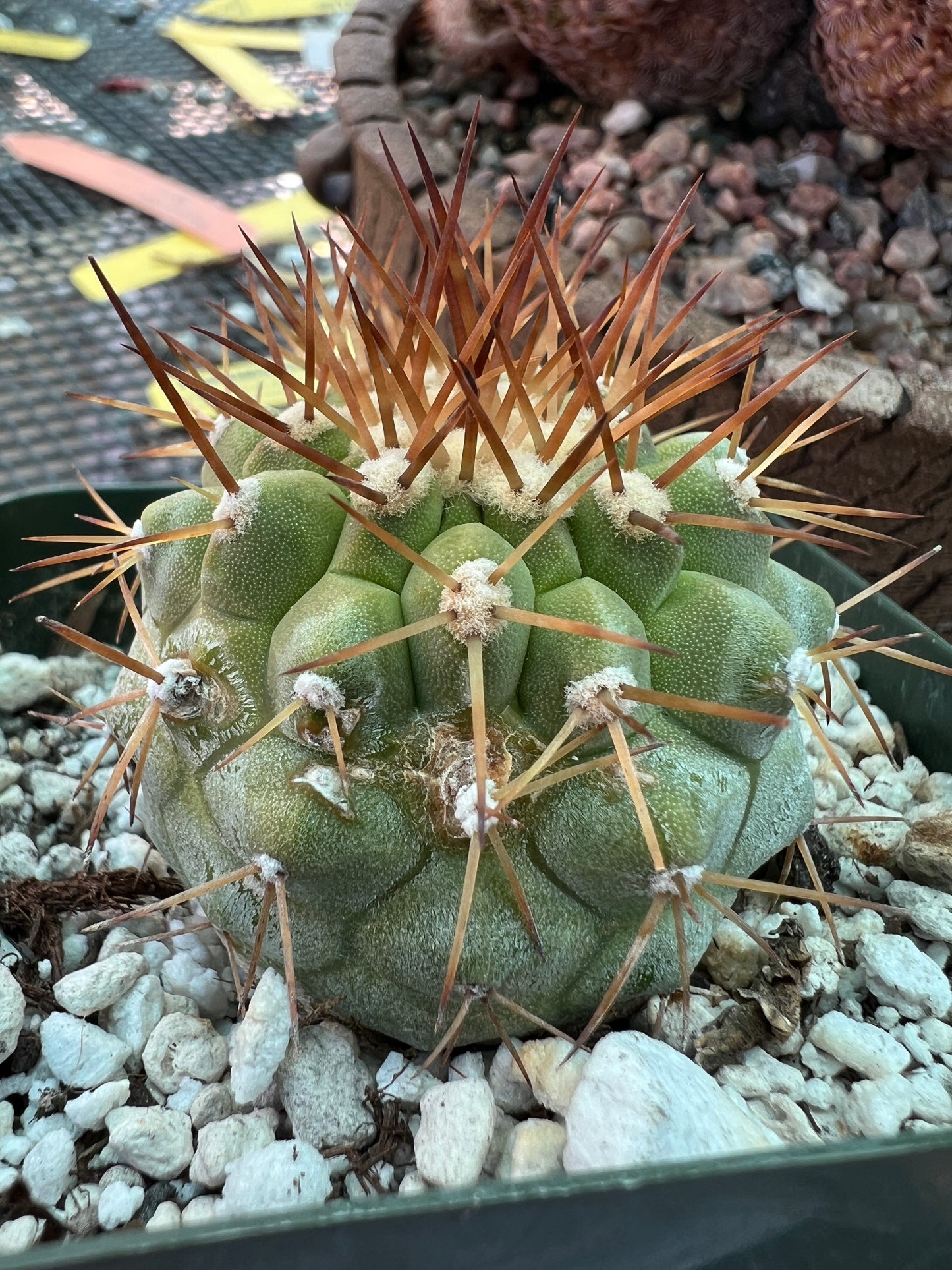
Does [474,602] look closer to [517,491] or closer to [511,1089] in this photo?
[517,491]

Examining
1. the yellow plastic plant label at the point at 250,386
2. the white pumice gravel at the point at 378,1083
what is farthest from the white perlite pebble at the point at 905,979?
the yellow plastic plant label at the point at 250,386

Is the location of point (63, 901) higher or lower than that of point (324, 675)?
lower

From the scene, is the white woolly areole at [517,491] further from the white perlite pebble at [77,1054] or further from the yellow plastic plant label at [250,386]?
the yellow plastic plant label at [250,386]

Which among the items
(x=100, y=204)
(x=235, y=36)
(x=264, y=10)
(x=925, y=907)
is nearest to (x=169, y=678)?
(x=925, y=907)

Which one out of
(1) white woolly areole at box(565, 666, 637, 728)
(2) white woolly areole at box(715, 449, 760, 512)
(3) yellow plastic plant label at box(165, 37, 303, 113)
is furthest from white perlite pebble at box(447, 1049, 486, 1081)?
(3) yellow plastic plant label at box(165, 37, 303, 113)

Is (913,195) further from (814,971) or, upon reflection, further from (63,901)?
(63,901)

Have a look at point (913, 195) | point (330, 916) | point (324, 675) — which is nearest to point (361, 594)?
point (324, 675)
